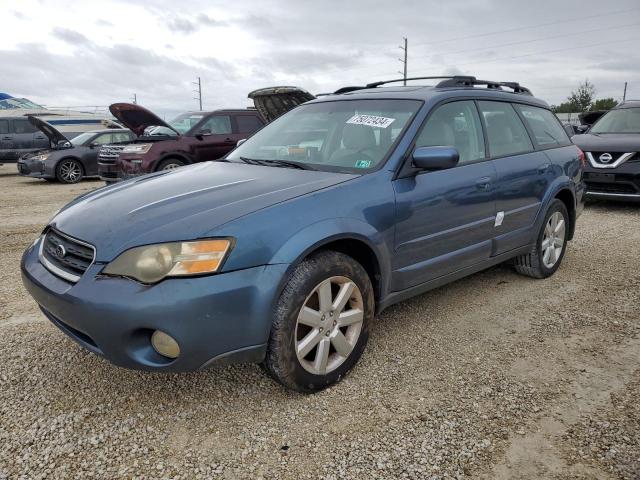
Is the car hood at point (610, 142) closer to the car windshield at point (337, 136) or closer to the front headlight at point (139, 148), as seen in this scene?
the car windshield at point (337, 136)

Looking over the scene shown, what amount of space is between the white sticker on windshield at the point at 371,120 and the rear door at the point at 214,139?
6.22m

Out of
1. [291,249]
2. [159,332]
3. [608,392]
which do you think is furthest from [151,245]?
[608,392]

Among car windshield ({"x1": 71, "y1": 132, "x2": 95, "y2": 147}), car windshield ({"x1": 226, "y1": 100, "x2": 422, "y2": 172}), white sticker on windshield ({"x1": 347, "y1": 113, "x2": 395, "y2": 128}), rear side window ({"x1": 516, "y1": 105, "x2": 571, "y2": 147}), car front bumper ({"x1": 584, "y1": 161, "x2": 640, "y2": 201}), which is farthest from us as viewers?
car windshield ({"x1": 71, "y1": 132, "x2": 95, "y2": 147})

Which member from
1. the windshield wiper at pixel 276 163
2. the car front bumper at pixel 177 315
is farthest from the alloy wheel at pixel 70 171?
the car front bumper at pixel 177 315

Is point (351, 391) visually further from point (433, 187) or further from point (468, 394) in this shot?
point (433, 187)

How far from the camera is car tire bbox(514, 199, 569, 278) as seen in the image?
4.28 metres

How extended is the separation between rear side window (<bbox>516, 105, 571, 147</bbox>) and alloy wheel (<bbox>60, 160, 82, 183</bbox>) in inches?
433

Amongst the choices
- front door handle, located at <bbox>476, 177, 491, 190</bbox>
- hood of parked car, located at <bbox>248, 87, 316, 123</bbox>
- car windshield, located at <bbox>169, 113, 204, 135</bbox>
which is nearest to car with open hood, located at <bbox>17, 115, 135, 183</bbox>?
car windshield, located at <bbox>169, 113, 204, 135</bbox>

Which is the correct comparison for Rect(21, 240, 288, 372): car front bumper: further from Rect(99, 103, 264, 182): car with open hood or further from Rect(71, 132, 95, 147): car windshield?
Rect(71, 132, 95, 147): car windshield

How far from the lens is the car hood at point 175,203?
2.25 meters

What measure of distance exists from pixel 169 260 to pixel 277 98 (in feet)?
19.5

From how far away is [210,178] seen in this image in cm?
300

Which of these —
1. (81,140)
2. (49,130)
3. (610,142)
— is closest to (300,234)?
(610,142)

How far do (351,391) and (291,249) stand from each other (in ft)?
2.88
